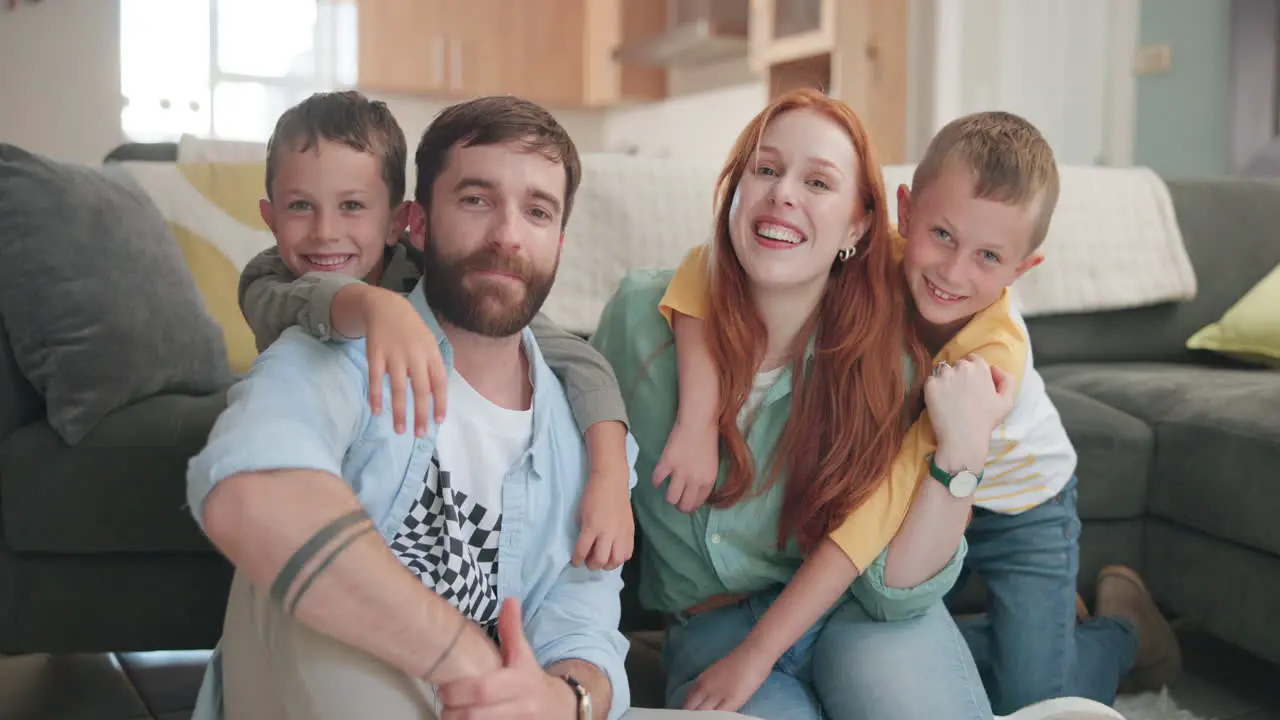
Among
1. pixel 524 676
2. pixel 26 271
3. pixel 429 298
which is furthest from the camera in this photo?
pixel 26 271

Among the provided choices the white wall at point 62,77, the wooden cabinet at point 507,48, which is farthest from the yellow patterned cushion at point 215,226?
the wooden cabinet at point 507,48

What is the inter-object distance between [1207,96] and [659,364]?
3220mm

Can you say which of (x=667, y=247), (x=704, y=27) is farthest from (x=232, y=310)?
(x=704, y=27)

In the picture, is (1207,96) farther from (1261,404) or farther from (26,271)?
(26,271)

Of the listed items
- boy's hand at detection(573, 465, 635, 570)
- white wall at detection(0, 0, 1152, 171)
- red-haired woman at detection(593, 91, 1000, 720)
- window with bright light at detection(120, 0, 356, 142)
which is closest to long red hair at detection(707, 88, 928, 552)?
red-haired woman at detection(593, 91, 1000, 720)

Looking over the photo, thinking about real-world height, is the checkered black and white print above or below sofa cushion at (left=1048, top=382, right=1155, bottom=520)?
above

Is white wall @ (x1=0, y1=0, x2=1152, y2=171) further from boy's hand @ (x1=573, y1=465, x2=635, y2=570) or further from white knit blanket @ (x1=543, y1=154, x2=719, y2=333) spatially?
boy's hand @ (x1=573, y1=465, x2=635, y2=570)

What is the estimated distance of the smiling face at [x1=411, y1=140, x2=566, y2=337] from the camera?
1.01m

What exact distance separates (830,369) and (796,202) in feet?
0.67

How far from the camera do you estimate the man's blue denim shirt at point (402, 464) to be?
0.85 metres

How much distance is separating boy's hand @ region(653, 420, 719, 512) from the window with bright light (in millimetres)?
4161

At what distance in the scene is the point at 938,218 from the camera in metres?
1.29

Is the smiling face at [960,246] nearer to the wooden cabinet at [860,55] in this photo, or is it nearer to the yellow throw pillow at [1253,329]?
the yellow throw pillow at [1253,329]

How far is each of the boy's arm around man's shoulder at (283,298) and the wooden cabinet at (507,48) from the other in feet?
13.6
